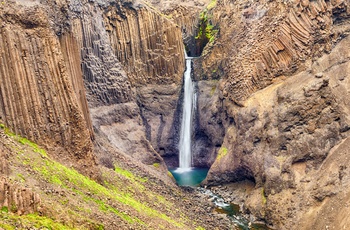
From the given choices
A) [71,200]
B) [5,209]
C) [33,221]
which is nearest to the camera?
[33,221]

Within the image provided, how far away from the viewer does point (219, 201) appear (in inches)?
1222

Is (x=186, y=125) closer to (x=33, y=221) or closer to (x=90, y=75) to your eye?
(x=90, y=75)

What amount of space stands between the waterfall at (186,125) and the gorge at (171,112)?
25cm

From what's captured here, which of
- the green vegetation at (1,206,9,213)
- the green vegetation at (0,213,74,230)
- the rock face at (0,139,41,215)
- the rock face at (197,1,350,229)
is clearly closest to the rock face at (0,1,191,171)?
the rock face at (0,139,41,215)

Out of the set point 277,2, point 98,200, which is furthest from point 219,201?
point 277,2

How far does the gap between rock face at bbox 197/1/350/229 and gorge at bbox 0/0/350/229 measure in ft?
0.32

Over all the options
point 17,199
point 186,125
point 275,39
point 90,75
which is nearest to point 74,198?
point 17,199

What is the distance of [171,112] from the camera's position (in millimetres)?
46031

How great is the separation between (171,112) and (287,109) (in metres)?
18.8

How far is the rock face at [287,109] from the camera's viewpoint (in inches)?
1021

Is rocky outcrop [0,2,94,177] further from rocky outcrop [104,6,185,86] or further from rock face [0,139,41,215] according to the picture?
rocky outcrop [104,6,185,86]

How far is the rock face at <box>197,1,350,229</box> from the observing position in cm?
2592

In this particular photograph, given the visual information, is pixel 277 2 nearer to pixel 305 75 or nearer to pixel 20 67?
pixel 305 75

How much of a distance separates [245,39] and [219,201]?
50.8ft
